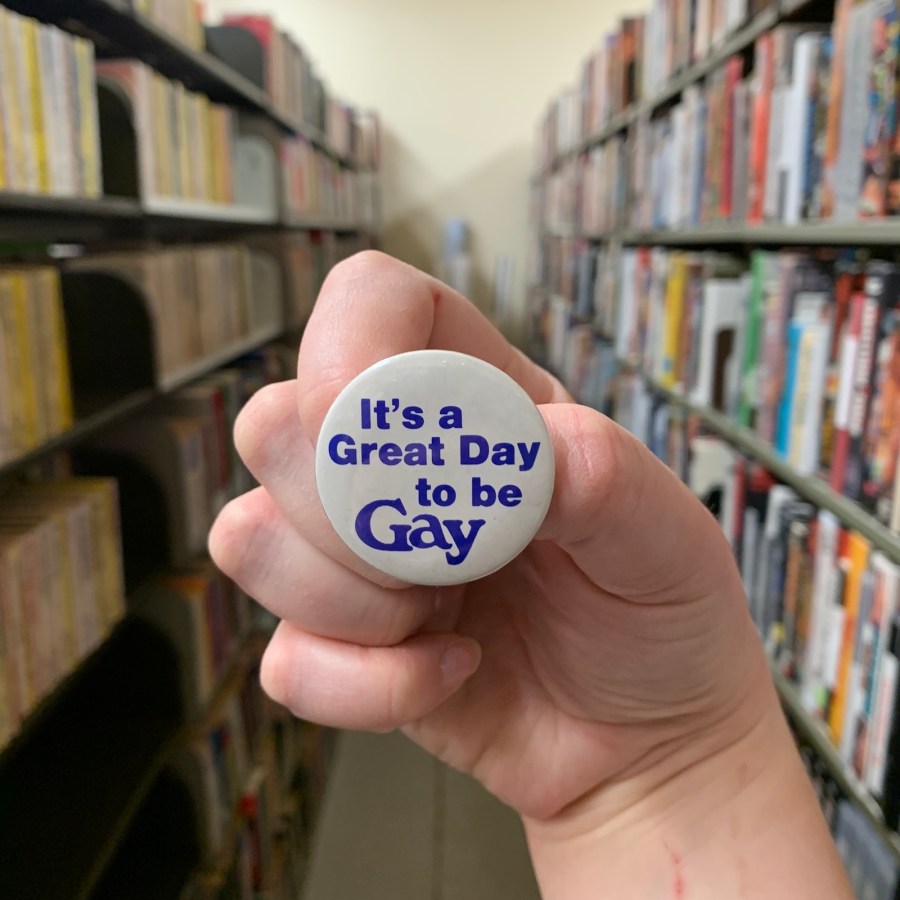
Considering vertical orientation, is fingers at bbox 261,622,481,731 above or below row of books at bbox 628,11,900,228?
below

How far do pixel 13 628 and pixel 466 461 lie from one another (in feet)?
3.37

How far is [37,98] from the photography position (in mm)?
1231

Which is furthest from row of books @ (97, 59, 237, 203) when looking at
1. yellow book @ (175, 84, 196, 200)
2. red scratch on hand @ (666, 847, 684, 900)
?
red scratch on hand @ (666, 847, 684, 900)

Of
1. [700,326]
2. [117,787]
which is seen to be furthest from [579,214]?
[117,787]

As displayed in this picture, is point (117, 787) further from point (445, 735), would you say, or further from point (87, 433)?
point (445, 735)

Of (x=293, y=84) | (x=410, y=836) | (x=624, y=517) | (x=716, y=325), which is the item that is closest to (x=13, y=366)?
(x=624, y=517)

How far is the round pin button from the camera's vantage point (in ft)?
1.28

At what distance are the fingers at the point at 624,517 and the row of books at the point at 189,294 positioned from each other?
1344 mm

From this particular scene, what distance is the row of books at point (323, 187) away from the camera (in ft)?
10.1

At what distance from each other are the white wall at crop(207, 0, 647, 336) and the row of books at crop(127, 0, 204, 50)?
3179mm

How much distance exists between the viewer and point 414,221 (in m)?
5.54

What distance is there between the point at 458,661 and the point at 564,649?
10 centimetres

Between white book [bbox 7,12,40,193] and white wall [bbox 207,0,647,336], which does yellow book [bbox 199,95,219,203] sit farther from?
white wall [bbox 207,0,647,336]

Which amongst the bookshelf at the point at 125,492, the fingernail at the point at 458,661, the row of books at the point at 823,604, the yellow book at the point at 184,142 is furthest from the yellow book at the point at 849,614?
the yellow book at the point at 184,142
